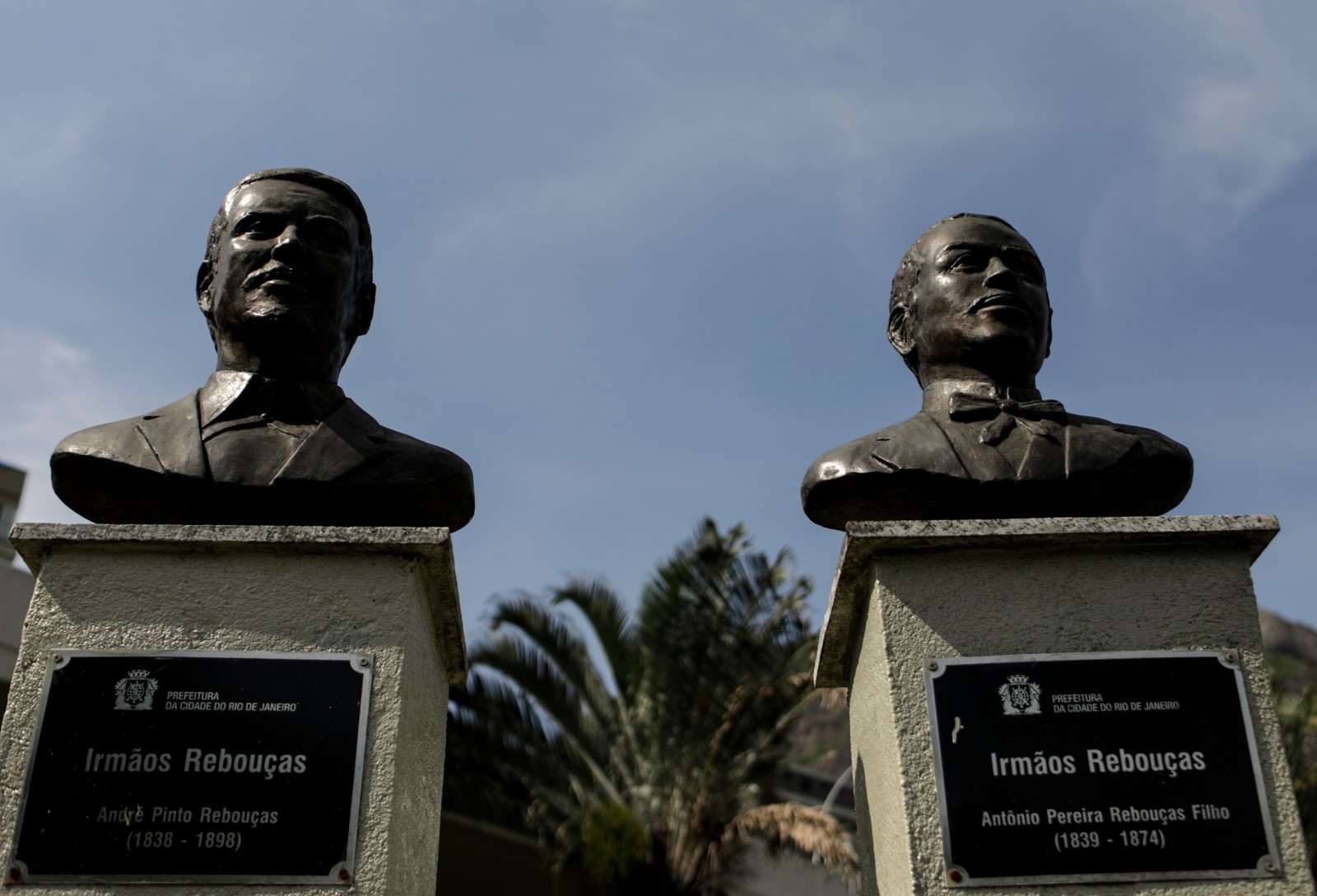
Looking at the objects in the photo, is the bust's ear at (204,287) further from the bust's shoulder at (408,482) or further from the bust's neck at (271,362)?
the bust's shoulder at (408,482)

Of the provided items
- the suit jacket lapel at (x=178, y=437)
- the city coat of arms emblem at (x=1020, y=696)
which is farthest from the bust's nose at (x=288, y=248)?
the city coat of arms emblem at (x=1020, y=696)

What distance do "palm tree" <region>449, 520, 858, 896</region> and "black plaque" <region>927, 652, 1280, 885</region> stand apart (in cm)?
809

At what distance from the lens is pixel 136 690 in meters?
3.56

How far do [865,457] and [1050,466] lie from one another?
558 millimetres

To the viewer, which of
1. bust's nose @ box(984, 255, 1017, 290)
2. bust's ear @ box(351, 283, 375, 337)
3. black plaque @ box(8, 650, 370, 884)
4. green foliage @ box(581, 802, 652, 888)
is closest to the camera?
black plaque @ box(8, 650, 370, 884)

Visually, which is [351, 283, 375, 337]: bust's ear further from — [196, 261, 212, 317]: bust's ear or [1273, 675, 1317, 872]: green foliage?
[1273, 675, 1317, 872]: green foliage

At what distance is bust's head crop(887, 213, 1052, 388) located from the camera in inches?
189

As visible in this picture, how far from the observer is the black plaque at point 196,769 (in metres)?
3.37

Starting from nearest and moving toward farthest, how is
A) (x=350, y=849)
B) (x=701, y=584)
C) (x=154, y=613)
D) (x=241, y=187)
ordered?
1. (x=350, y=849)
2. (x=154, y=613)
3. (x=241, y=187)
4. (x=701, y=584)

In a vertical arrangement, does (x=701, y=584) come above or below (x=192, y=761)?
above

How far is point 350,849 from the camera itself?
339 cm

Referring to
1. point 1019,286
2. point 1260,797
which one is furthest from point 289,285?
point 1260,797

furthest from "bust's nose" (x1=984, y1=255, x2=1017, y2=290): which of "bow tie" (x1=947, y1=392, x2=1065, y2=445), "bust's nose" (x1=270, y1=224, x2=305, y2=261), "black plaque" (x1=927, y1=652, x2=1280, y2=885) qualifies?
"bust's nose" (x1=270, y1=224, x2=305, y2=261)

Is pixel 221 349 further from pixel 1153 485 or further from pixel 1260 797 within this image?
pixel 1260 797
